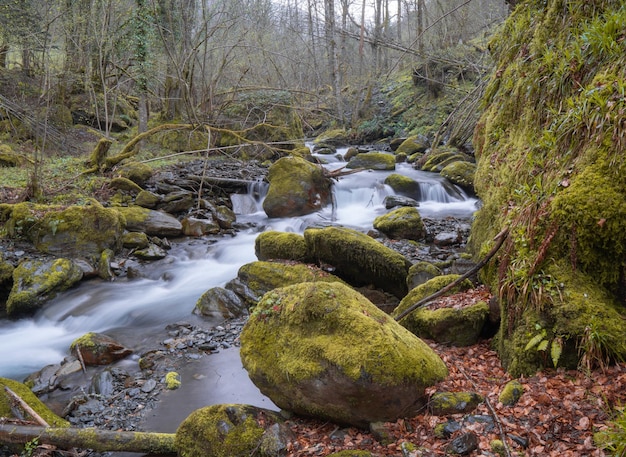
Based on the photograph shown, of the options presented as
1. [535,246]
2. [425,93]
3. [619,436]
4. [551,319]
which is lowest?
[619,436]

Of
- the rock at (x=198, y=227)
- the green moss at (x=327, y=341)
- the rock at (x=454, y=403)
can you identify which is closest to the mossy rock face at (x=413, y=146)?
the rock at (x=198, y=227)

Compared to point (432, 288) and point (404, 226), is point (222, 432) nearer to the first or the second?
point (432, 288)

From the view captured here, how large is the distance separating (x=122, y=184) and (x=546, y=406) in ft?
39.4

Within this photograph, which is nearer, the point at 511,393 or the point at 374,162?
the point at 511,393

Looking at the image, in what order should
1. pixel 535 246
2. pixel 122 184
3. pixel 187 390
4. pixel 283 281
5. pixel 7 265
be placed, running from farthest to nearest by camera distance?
1. pixel 122 184
2. pixel 7 265
3. pixel 283 281
4. pixel 187 390
5. pixel 535 246

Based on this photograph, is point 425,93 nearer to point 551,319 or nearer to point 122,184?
point 122,184

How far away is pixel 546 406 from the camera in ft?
9.76

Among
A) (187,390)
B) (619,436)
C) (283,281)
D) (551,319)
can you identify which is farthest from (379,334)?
(283,281)

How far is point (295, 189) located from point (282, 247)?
441 cm

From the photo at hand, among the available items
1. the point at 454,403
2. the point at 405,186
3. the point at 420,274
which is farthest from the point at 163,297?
the point at 405,186

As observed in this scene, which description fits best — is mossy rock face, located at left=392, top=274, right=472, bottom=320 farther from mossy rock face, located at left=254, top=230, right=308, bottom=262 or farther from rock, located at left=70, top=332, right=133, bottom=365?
rock, located at left=70, top=332, right=133, bottom=365

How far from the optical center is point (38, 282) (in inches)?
314

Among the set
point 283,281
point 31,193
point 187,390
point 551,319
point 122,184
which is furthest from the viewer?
point 122,184

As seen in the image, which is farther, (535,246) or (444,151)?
(444,151)
